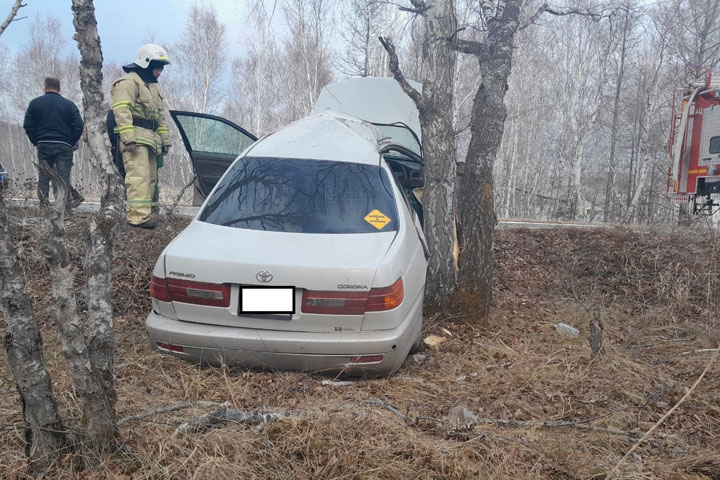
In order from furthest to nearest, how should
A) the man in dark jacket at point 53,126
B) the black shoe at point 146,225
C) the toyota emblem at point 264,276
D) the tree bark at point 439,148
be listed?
the man in dark jacket at point 53,126 < the black shoe at point 146,225 < the tree bark at point 439,148 < the toyota emblem at point 264,276

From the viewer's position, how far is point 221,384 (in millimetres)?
2775

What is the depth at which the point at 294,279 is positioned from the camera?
2752mm

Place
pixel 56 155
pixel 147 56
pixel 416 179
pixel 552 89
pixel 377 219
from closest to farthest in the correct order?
1. pixel 377 219
2. pixel 416 179
3. pixel 147 56
4. pixel 56 155
5. pixel 552 89

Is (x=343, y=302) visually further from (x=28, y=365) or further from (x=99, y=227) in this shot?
(x=28, y=365)

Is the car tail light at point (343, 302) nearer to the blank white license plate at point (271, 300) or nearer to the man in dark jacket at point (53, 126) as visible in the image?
the blank white license plate at point (271, 300)

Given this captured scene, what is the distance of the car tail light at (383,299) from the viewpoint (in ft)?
9.12

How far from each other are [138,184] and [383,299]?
155 inches

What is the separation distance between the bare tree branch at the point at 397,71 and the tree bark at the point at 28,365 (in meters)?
3.42

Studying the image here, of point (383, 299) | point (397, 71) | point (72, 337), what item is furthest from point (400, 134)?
point (72, 337)

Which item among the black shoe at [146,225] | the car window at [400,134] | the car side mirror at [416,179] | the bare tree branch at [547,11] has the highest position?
the bare tree branch at [547,11]

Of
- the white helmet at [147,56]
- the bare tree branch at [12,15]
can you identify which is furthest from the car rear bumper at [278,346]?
the white helmet at [147,56]

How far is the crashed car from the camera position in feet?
9.07

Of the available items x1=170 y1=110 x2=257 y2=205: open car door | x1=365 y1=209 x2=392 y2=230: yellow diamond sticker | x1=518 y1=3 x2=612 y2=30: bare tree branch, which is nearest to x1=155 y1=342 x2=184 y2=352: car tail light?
x1=365 y1=209 x2=392 y2=230: yellow diamond sticker

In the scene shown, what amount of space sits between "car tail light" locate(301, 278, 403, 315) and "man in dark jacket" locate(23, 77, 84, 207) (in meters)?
4.59
